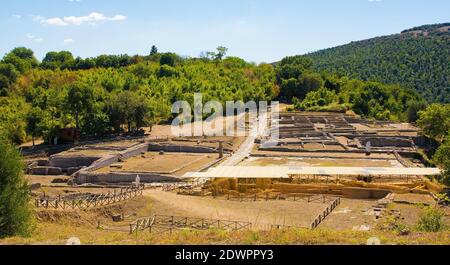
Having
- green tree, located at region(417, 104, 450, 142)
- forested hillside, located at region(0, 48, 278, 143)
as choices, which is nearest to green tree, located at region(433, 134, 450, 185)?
green tree, located at region(417, 104, 450, 142)

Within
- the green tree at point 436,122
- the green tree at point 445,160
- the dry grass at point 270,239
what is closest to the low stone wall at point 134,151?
the green tree at point 445,160

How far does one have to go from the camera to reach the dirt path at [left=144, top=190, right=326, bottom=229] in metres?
23.9

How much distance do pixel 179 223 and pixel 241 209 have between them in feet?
13.7

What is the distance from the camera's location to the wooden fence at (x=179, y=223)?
2167 cm

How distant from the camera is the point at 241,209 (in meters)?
25.9

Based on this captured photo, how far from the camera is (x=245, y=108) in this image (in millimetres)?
77188

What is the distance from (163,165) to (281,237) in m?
27.4

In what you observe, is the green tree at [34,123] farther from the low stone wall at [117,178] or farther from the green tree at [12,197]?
the green tree at [12,197]

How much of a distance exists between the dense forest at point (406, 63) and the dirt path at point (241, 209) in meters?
81.9

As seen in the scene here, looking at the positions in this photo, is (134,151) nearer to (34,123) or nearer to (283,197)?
A: (34,123)

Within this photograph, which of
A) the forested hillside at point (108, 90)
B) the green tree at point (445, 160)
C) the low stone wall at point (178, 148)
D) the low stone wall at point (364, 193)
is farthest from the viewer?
the forested hillside at point (108, 90)

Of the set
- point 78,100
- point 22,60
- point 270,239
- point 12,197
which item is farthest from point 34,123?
point 22,60

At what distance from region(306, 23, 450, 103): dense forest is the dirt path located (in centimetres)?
8187

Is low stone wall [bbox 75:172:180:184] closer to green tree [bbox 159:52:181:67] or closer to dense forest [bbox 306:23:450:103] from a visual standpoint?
green tree [bbox 159:52:181:67]
